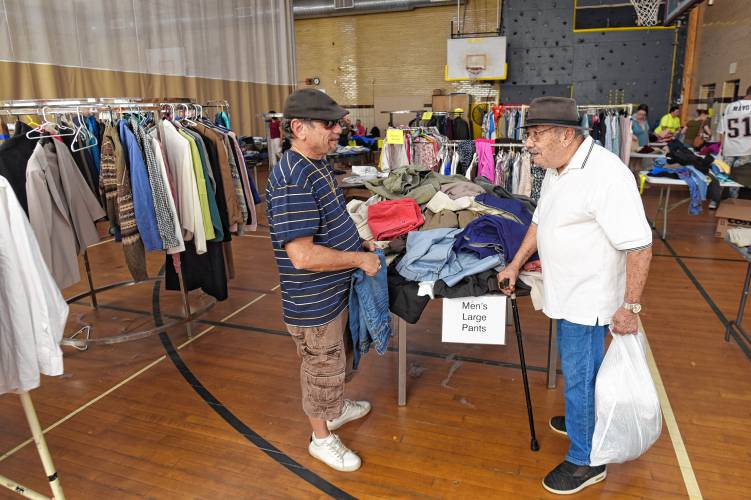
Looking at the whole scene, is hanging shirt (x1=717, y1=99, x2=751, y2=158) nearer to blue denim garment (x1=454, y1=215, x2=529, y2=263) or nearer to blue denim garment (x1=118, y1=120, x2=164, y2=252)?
blue denim garment (x1=454, y1=215, x2=529, y2=263)

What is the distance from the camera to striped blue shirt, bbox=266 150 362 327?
1938mm

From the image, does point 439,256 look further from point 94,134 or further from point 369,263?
point 94,134

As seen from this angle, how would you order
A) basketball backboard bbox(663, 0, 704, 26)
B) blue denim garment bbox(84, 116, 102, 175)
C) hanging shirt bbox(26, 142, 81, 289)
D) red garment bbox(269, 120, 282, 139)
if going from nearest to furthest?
hanging shirt bbox(26, 142, 81, 289) → blue denim garment bbox(84, 116, 102, 175) → basketball backboard bbox(663, 0, 704, 26) → red garment bbox(269, 120, 282, 139)

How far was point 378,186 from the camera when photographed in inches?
157

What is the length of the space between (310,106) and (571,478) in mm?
1874

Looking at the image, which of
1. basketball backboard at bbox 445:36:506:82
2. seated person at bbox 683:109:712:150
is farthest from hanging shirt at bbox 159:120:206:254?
basketball backboard at bbox 445:36:506:82

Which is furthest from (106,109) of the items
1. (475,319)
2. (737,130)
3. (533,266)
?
(737,130)

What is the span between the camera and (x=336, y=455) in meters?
2.38

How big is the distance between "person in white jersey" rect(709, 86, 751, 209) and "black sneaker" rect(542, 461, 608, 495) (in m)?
5.15

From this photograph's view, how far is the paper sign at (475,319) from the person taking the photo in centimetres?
265

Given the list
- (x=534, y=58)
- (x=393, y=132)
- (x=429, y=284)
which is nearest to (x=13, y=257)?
(x=429, y=284)

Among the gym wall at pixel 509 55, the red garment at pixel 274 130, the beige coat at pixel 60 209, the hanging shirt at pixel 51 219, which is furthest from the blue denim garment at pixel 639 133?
the hanging shirt at pixel 51 219

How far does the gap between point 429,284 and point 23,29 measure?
722 cm

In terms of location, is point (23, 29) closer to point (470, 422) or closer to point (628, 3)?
point (470, 422)
